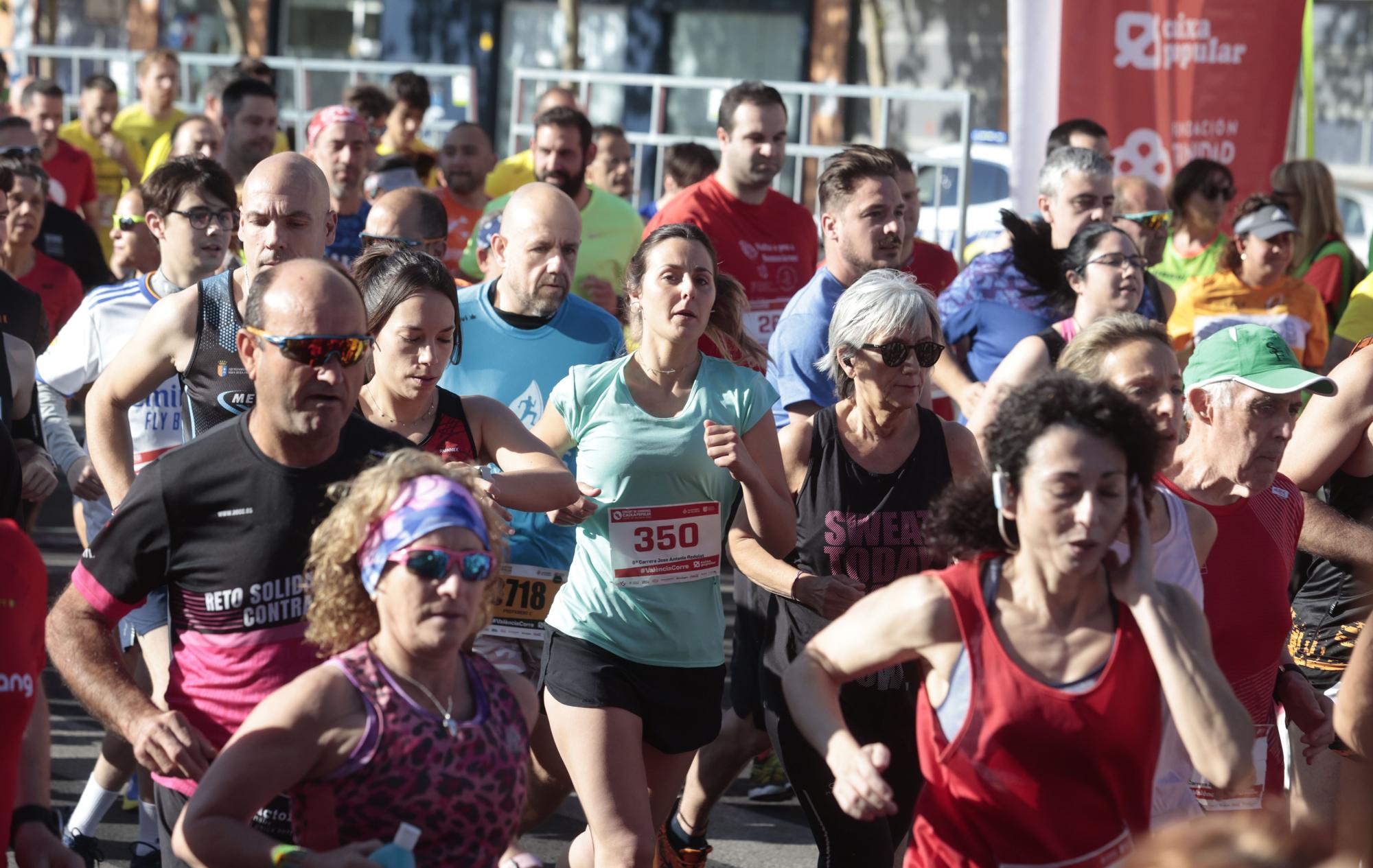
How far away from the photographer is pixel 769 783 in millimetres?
6188

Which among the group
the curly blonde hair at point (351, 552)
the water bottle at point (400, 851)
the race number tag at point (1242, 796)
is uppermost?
the curly blonde hair at point (351, 552)

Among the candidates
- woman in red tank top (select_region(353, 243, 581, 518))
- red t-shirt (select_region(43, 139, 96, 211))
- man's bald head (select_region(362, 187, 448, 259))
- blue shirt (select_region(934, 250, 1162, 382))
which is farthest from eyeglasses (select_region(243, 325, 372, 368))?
red t-shirt (select_region(43, 139, 96, 211))

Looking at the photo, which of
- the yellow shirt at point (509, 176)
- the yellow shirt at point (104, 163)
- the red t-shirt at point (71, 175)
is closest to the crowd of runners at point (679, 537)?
the yellow shirt at point (509, 176)

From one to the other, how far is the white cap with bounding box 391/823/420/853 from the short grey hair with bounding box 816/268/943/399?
2.08 meters

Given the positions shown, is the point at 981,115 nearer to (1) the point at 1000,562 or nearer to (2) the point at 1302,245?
(2) the point at 1302,245

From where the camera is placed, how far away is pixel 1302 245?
958 centimetres

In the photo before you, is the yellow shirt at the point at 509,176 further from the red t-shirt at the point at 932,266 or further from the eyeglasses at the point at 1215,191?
the eyeglasses at the point at 1215,191

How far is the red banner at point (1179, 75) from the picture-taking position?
9.35 m

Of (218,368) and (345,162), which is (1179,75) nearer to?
(345,162)

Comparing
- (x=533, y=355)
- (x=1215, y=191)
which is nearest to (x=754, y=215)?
(x=533, y=355)

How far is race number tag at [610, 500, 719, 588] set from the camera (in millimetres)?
4387

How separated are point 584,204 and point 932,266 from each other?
5.29 feet

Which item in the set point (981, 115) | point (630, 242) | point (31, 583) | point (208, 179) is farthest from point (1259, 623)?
point (981, 115)

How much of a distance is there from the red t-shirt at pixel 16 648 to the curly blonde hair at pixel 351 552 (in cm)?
47
